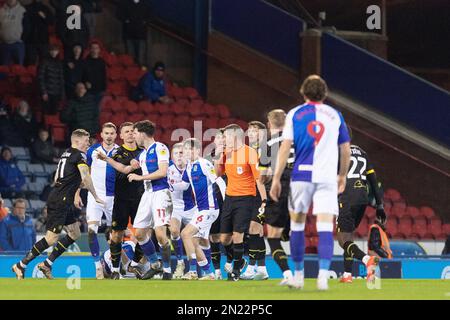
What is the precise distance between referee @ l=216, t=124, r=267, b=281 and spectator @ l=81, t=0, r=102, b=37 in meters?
10.7

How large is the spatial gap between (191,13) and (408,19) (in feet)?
18.3

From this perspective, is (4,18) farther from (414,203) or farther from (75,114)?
(414,203)

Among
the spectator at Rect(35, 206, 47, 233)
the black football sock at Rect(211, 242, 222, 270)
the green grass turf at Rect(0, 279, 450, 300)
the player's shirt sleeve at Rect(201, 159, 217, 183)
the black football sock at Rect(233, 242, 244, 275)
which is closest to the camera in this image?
the green grass turf at Rect(0, 279, 450, 300)

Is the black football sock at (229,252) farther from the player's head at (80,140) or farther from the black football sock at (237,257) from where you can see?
the player's head at (80,140)

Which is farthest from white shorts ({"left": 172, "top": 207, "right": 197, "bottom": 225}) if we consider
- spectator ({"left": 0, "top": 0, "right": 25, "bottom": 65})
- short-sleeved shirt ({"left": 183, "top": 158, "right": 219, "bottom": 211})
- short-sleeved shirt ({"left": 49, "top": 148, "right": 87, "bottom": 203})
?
spectator ({"left": 0, "top": 0, "right": 25, "bottom": 65})

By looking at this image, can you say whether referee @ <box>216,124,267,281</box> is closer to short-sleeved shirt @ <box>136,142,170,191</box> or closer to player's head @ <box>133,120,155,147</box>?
short-sleeved shirt @ <box>136,142,170,191</box>

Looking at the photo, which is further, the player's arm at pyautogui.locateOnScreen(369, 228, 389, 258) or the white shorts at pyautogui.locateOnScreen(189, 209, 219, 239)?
the player's arm at pyautogui.locateOnScreen(369, 228, 389, 258)

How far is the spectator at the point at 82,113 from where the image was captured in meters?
22.8

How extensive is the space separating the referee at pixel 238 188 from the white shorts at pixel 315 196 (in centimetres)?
383

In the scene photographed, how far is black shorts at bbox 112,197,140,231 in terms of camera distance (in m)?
15.4

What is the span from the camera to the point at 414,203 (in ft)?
80.2

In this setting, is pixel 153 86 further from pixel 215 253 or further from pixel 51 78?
pixel 215 253

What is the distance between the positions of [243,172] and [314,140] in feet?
13.5

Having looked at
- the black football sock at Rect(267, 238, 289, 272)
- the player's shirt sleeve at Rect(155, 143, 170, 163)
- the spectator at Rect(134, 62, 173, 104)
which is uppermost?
the spectator at Rect(134, 62, 173, 104)
